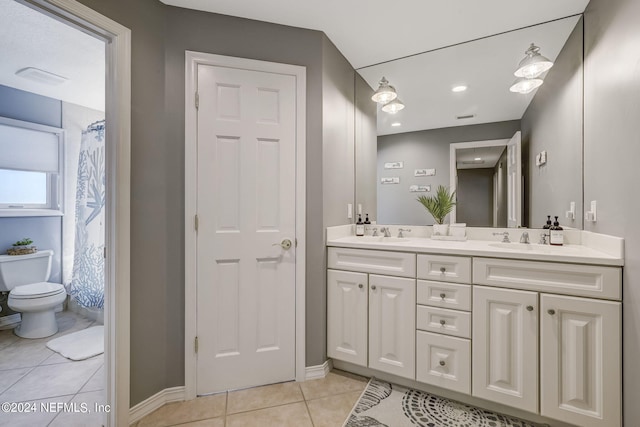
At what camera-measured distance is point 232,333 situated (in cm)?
182

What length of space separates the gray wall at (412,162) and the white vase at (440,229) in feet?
0.30

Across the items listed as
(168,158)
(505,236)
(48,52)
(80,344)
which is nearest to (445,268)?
(505,236)

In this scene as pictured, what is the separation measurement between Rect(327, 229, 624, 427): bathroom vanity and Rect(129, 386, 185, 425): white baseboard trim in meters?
0.99

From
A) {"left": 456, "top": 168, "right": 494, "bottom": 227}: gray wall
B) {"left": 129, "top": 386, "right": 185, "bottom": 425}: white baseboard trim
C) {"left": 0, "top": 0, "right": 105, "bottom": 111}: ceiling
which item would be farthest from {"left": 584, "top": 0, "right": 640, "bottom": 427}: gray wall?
{"left": 0, "top": 0, "right": 105, "bottom": 111}: ceiling

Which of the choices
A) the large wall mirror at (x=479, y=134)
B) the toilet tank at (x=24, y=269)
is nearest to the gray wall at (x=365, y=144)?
the large wall mirror at (x=479, y=134)

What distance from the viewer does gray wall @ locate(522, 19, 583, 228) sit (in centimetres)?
171

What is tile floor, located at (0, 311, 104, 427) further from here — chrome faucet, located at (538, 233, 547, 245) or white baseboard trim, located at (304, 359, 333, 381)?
chrome faucet, located at (538, 233, 547, 245)

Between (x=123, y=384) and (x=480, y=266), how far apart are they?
2024mm

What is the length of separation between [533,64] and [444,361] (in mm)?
1944

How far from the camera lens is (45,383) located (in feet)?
6.31

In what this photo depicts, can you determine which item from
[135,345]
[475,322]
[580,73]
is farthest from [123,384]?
[580,73]

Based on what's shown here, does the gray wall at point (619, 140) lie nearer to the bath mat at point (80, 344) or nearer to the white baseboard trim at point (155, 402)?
the white baseboard trim at point (155, 402)

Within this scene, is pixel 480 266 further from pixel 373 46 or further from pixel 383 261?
pixel 373 46

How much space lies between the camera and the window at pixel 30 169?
113 inches
